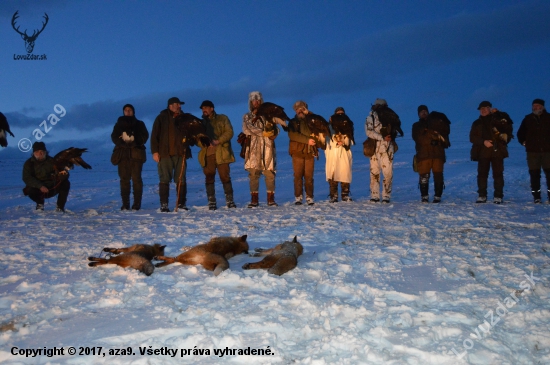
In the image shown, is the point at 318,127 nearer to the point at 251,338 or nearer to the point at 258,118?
Result: the point at 258,118

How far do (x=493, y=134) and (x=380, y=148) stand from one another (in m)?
2.20

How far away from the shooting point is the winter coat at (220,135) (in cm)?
957

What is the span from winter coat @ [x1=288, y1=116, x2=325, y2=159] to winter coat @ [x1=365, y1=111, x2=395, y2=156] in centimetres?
101

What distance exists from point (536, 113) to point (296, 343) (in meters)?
8.51

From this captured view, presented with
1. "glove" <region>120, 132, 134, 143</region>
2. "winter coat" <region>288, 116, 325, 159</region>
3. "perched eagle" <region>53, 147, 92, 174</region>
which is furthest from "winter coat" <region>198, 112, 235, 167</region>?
"perched eagle" <region>53, 147, 92, 174</region>

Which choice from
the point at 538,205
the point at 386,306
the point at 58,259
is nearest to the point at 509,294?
the point at 386,306

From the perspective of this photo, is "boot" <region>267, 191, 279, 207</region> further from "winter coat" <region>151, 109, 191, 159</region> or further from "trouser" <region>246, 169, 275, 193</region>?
"winter coat" <region>151, 109, 191, 159</region>

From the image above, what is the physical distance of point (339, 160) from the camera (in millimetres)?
10227

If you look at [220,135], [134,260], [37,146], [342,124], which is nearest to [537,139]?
[342,124]

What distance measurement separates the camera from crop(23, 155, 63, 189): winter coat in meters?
9.70

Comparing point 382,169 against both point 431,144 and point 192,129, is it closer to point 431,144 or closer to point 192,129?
point 431,144

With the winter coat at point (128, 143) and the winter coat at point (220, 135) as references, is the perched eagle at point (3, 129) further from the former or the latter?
the winter coat at point (220, 135)

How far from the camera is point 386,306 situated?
3.71 meters

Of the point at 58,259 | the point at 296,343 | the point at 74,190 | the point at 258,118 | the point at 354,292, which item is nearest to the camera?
the point at 296,343
